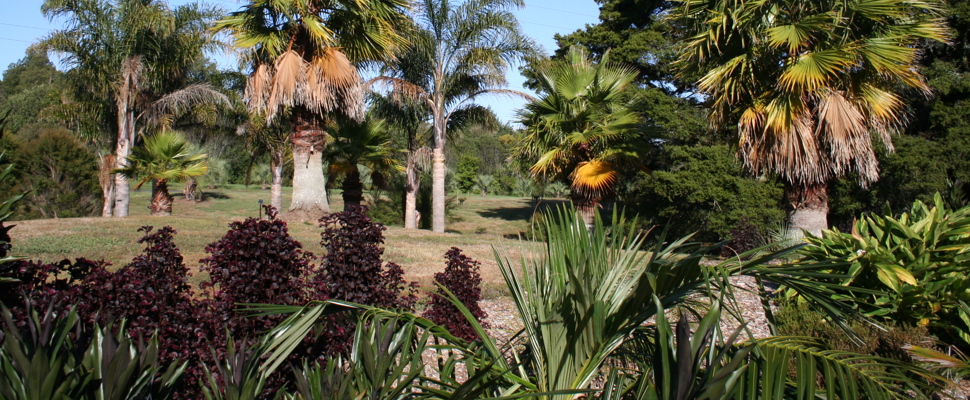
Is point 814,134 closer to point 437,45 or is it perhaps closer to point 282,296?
point 282,296

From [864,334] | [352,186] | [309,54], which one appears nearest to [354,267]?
[864,334]

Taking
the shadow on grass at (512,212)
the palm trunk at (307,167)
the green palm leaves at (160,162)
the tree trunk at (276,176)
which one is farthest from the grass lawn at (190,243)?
the shadow on grass at (512,212)

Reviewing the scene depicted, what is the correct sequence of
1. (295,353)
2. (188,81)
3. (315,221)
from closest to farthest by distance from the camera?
(295,353)
(315,221)
(188,81)

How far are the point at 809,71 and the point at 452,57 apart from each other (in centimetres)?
995

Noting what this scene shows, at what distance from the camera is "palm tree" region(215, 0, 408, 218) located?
12.5m

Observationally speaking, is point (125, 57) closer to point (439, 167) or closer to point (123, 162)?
point (123, 162)

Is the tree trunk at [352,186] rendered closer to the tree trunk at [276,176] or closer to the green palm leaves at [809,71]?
the tree trunk at [276,176]

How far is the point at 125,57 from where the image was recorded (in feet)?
51.3

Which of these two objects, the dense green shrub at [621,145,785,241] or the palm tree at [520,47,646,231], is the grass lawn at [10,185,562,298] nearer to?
the palm tree at [520,47,646,231]

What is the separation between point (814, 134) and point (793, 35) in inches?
63.7

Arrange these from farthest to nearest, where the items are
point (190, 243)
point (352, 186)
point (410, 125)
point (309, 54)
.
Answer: point (410, 125)
point (352, 186)
point (309, 54)
point (190, 243)

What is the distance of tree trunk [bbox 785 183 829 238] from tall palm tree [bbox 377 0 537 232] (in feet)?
26.4

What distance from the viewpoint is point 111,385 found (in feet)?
6.50

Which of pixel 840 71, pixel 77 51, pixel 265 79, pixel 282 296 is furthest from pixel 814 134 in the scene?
pixel 77 51
